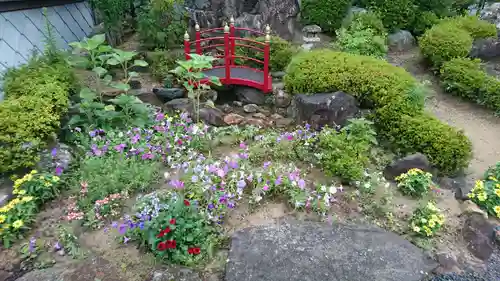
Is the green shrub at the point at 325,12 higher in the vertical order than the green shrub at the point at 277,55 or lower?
higher

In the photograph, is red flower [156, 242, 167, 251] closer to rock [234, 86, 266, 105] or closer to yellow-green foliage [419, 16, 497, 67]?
rock [234, 86, 266, 105]

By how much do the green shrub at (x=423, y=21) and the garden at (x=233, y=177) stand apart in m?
3.86

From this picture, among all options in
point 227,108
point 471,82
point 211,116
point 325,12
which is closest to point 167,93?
point 211,116

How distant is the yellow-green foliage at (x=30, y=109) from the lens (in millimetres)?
5298

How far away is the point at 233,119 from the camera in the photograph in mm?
7684

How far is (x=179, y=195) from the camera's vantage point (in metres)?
4.92

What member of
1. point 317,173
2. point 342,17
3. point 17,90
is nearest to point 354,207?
point 317,173

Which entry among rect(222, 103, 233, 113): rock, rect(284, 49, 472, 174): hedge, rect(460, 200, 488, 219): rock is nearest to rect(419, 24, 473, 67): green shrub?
rect(284, 49, 472, 174): hedge

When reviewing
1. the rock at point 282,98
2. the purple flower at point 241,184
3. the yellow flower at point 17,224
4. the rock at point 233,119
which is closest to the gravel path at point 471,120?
the purple flower at point 241,184

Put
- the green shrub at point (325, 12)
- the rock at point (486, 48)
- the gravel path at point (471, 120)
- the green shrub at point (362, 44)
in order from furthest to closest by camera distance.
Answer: the green shrub at point (325, 12) < the rock at point (486, 48) < the green shrub at point (362, 44) < the gravel path at point (471, 120)

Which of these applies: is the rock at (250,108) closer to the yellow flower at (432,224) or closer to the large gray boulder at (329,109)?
the large gray boulder at (329,109)

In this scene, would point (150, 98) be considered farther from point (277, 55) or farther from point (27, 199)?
point (27, 199)

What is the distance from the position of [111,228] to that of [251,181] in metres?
1.91

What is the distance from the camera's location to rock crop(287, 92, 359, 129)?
687cm
